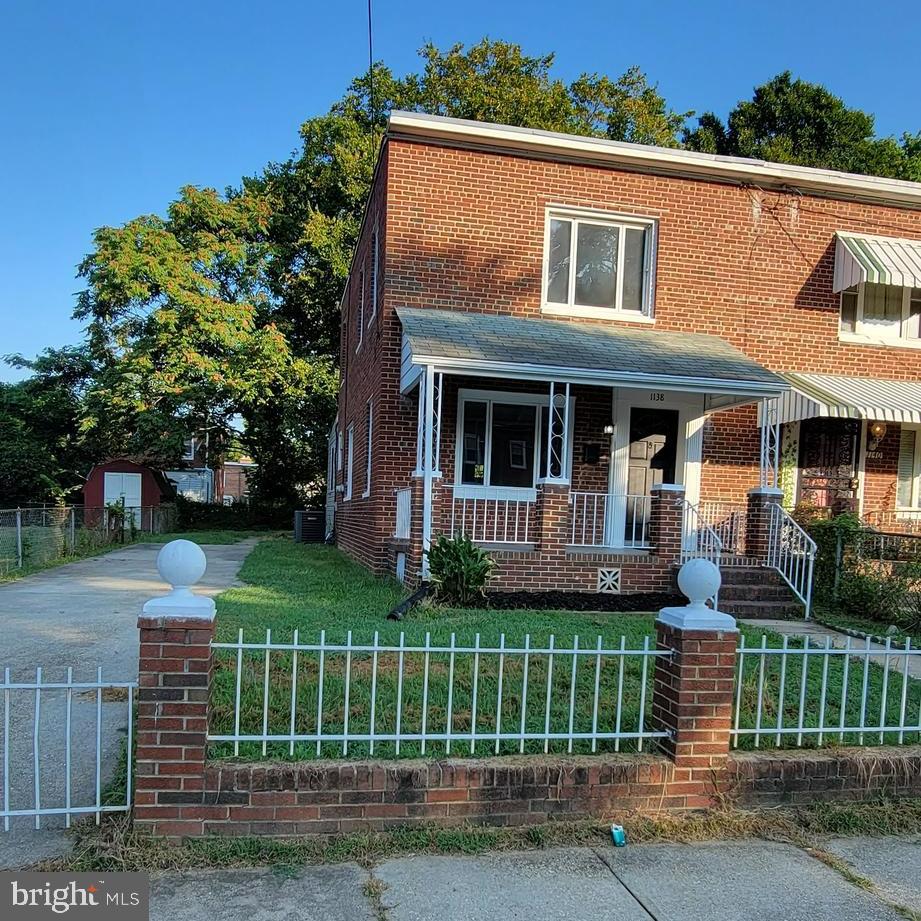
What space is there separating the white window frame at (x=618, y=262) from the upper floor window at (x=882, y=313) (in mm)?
3426

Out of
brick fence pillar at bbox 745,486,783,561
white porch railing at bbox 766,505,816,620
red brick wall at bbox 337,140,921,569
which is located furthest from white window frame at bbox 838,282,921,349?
white porch railing at bbox 766,505,816,620

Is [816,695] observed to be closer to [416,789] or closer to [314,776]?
[416,789]

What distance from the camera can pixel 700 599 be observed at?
3.84 metres

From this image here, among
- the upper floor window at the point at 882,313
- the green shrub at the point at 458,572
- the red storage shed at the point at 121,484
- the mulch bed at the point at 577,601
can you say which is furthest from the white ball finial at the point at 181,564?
the red storage shed at the point at 121,484

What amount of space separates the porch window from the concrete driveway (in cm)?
409

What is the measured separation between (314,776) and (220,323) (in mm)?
24012

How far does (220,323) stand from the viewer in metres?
25.2

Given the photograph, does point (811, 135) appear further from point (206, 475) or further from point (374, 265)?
point (206, 475)

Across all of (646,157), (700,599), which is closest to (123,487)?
(646,157)

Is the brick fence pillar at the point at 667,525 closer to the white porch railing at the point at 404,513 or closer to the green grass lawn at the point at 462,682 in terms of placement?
the green grass lawn at the point at 462,682

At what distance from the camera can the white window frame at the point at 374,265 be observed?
12211 millimetres

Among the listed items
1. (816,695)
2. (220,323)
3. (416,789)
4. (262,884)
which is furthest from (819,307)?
(220,323)

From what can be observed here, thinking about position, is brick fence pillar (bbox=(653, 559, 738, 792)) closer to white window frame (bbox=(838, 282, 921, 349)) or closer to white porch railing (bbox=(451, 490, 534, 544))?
white porch railing (bbox=(451, 490, 534, 544))

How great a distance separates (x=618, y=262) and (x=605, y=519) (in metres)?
4.19
